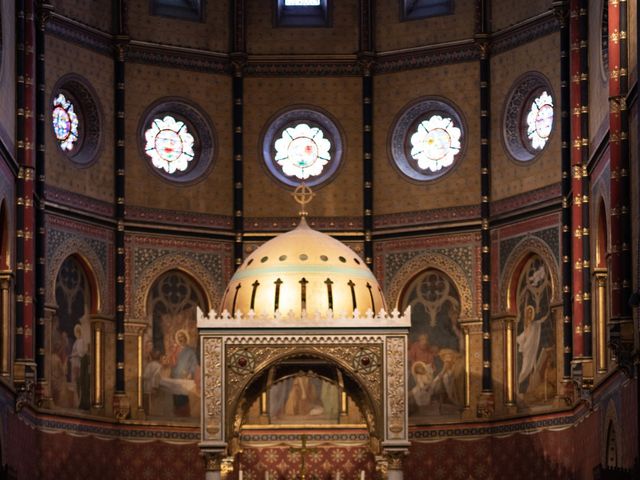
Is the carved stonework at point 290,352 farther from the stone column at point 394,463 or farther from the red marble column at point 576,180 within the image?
the red marble column at point 576,180

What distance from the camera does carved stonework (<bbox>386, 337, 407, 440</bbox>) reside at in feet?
145

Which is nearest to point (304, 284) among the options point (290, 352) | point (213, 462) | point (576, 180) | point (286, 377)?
point (290, 352)

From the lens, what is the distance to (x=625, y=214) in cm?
4144

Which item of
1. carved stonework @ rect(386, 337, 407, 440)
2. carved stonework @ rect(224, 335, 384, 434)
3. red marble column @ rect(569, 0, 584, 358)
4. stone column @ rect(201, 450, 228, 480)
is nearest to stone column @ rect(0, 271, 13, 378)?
carved stonework @ rect(224, 335, 384, 434)

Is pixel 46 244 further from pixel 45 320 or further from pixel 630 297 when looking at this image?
pixel 630 297

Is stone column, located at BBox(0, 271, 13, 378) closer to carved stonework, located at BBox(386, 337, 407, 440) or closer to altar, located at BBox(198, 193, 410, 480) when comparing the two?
altar, located at BBox(198, 193, 410, 480)

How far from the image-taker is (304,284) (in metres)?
45.0

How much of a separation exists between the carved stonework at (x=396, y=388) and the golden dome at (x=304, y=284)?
1.15 metres

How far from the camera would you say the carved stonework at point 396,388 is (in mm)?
44156

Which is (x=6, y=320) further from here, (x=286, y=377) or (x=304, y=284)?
(x=304, y=284)

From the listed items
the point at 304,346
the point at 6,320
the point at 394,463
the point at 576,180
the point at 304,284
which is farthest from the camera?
the point at 576,180

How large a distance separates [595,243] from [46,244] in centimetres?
1287

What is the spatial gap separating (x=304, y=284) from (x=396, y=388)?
3009 millimetres

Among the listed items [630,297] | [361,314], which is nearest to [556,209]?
[361,314]
